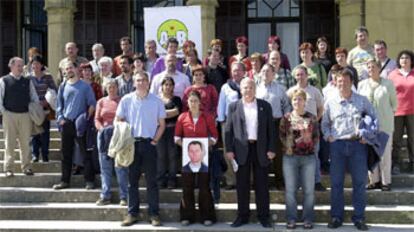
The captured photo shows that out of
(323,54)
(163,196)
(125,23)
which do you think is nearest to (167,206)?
(163,196)

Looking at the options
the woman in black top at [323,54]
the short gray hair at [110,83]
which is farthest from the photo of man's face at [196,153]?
the woman in black top at [323,54]

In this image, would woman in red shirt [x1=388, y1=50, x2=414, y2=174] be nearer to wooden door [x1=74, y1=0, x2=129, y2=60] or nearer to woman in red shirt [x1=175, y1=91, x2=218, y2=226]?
woman in red shirt [x1=175, y1=91, x2=218, y2=226]

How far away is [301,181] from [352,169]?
0.67 m

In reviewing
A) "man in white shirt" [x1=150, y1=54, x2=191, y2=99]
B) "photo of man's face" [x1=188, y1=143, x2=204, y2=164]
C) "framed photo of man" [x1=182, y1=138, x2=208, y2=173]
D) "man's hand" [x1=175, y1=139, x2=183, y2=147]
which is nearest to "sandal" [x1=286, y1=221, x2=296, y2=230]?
"framed photo of man" [x1=182, y1=138, x2=208, y2=173]

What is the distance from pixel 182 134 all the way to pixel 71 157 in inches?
79.7

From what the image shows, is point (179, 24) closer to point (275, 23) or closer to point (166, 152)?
point (166, 152)

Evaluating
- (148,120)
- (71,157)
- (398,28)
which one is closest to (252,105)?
(148,120)

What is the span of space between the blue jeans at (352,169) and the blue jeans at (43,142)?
4655 mm

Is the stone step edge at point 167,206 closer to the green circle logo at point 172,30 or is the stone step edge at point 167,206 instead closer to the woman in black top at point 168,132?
the woman in black top at point 168,132

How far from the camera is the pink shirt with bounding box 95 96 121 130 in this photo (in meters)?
8.53

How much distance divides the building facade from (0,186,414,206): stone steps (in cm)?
542

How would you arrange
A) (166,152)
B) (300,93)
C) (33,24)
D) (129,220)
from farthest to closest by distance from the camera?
(33,24)
(166,152)
(129,220)
(300,93)

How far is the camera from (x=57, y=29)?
1408cm

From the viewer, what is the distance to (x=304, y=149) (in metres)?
7.75
